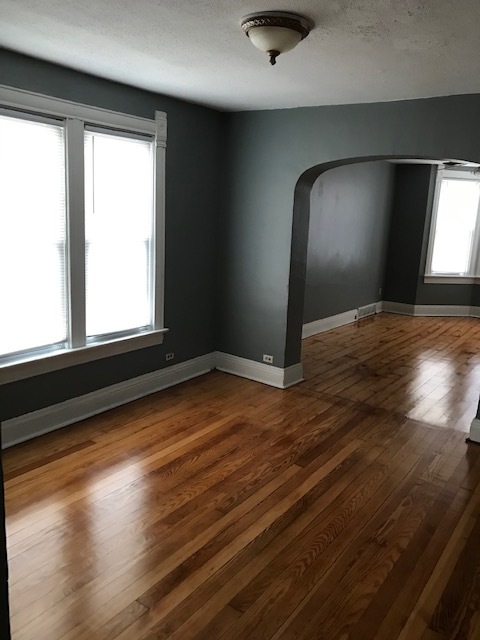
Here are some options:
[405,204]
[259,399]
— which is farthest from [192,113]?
[405,204]

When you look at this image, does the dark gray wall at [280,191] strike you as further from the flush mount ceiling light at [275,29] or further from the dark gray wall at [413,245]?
the dark gray wall at [413,245]

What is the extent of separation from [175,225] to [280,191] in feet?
3.35

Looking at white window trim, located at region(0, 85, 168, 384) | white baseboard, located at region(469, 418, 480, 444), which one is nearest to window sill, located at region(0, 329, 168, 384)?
white window trim, located at region(0, 85, 168, 384)

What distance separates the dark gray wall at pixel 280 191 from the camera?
394cm

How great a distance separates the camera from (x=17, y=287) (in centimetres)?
333

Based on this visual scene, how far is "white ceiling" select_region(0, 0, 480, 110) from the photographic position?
221 cm

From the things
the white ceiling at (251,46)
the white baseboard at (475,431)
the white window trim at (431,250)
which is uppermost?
the white ceiling at (251,46)

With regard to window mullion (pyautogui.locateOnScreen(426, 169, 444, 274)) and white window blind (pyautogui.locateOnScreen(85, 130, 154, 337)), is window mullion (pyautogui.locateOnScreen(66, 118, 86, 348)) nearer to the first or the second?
white window blind (pyautogui.locateOnScreen(85, 130, 154, 337))

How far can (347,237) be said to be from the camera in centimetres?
760

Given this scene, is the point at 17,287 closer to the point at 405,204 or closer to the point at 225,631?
the point at 225,631

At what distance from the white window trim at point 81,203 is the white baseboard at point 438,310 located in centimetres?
557

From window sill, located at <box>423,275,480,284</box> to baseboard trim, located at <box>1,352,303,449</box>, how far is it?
457 centimetres

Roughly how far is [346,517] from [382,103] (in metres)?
3.08

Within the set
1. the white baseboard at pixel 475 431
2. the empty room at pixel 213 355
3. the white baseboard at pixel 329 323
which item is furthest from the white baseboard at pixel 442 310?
the white baseboard at pixel 475 431
